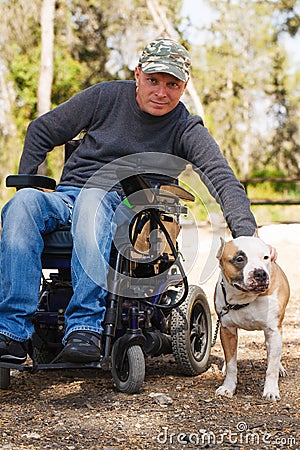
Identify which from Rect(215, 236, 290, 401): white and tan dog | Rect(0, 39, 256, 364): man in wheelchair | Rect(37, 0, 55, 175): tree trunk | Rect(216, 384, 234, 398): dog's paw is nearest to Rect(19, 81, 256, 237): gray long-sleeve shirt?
Rect(0, 39, 256, 364): man in wheelchair

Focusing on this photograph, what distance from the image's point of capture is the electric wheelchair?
333 cm

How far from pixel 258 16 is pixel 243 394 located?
29.3 m

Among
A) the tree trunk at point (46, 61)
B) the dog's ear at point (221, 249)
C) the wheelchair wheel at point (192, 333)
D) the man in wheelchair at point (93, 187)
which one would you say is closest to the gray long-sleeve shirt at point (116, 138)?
the man in wheelchair at point (93, 187)

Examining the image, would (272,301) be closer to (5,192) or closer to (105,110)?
(105,110)

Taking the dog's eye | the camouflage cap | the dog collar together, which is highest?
the camouflage cap

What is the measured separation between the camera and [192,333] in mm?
4008

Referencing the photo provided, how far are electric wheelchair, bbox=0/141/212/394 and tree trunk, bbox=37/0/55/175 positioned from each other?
34.8ft

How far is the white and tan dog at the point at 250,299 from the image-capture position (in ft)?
10.6

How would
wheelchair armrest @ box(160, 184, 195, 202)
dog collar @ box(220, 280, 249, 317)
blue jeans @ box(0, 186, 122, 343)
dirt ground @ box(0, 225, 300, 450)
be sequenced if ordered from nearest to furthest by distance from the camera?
dirt ground @ box(0, 225, 300, 450), blue jeans @ box(0, 186, 122, 343), dog collar @ box(220, 280, 249, 317), wheelchair armrest @ box(160, 184, 195, 202)

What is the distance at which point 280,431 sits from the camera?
2.82 m

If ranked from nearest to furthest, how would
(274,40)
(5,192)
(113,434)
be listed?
(113,434) < (5,192) < (274,40)

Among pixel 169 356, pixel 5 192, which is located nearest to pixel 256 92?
pixel 5 192

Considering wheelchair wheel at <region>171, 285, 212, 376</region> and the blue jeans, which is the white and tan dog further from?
the blue jeans

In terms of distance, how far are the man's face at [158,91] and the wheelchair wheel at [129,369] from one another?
3.97 feet
